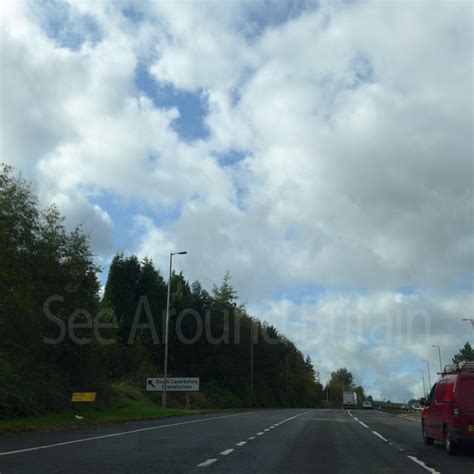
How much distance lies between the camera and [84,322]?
35.6 metres

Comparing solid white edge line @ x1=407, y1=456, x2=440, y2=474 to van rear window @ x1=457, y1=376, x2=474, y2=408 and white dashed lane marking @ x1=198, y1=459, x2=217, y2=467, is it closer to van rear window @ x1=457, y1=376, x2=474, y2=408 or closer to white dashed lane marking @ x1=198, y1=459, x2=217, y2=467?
van rear window @ x1=457, y1=376, x2=474, y2=408

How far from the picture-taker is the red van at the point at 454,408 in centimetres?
1476

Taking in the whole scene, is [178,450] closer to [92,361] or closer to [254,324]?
[92,361]

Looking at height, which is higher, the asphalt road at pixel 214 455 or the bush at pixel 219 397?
the bush at pixel 219 397

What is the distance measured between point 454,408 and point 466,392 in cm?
51

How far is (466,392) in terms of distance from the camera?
595 inches

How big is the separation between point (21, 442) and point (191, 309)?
66.6m

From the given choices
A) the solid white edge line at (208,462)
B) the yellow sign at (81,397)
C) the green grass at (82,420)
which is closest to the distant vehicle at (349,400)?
the green grass at (82,420)

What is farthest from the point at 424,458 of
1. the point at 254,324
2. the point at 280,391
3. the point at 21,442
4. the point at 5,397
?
the point at 280,391

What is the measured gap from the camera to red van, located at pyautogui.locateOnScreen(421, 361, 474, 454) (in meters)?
14.8

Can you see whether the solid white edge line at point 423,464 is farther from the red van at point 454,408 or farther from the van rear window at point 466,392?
the van rear window at point 466,392

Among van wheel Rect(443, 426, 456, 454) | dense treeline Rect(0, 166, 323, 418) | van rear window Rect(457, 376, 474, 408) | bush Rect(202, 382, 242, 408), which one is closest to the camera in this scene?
van rear window Rect(457, 376, 474, 408)

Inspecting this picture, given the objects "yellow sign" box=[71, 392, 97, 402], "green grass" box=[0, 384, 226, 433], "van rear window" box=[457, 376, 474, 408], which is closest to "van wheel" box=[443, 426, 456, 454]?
"van rear window" box=[457, 376, 474, 408]

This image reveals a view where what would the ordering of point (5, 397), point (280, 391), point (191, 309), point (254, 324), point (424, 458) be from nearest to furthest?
point (424, 458)
point (5, 397)
point (191, 309)
point (254, 324)
point (280, 391)
